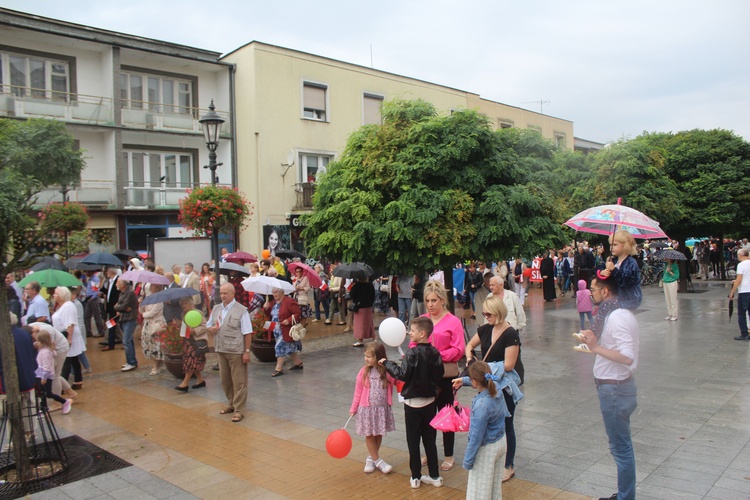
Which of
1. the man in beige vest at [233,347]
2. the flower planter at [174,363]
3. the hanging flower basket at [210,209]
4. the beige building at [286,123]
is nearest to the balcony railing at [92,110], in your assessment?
the beige building at [286,123]

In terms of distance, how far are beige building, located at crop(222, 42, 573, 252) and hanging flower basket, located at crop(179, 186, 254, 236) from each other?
11853 mm

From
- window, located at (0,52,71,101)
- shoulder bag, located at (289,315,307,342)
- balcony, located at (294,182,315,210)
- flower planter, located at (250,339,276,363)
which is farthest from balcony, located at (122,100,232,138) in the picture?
shoulder bag, located at (289,315,307,342)

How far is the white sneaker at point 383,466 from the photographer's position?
18.3ft

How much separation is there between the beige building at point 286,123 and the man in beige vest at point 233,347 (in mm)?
15951

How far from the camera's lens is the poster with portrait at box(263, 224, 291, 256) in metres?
25.4

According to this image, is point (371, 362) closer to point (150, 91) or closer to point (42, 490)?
point (42, 490)

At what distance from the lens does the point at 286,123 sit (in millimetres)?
25969

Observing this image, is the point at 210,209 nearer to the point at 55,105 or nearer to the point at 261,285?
the point at 261,285

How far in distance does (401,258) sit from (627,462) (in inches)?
209

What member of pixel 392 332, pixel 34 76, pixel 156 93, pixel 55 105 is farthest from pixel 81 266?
pixel 156 93

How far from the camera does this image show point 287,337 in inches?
408

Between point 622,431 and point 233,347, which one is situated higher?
point 233,347

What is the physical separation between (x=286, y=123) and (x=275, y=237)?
5371 millimetres

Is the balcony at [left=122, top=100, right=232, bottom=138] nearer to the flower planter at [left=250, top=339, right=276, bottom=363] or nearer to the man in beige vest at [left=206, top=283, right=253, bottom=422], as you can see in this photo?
the flower planter at [left=250, top=339, right=276, bottom=363]
